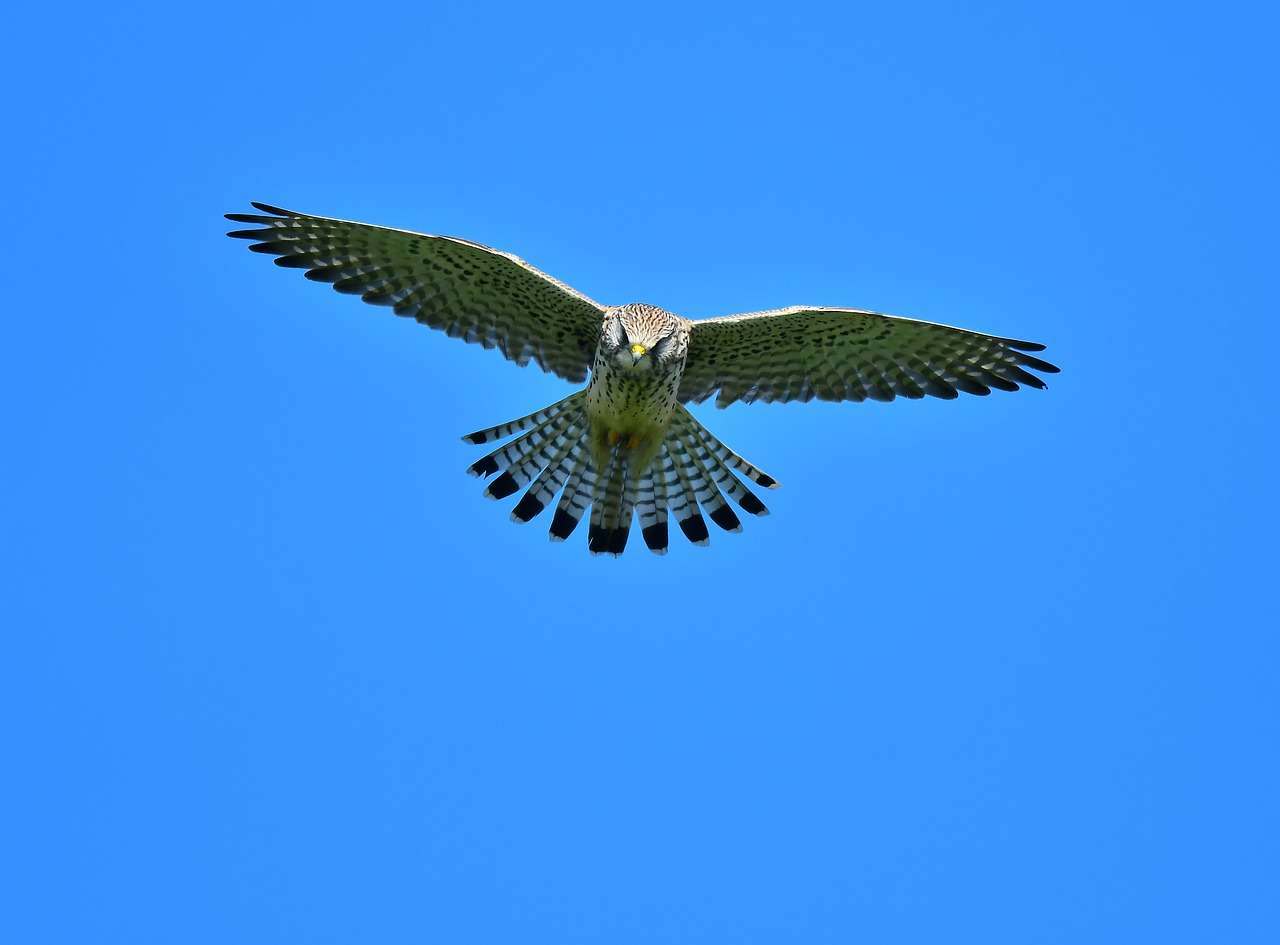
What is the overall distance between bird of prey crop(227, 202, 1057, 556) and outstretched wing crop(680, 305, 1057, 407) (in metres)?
0.01

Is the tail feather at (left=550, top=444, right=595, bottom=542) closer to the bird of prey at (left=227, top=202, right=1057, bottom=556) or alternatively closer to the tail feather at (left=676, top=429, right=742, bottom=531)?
the bird of prey at (left=227, top=202, right=1057, bottom=556)

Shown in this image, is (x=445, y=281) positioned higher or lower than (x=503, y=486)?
higher

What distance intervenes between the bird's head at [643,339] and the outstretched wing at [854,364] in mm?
598

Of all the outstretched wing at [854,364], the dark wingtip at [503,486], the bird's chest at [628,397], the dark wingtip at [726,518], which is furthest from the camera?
the dark wingtip at [726,518]

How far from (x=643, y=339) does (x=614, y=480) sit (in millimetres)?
1509

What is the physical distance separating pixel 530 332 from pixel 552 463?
94 cm

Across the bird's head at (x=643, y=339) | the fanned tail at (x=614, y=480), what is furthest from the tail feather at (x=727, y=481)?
the bird's head at (x=643, y=339)

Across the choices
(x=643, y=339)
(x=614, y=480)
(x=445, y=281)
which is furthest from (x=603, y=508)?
(x=445, y=281)

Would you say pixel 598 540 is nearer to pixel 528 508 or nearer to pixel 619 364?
pixel 528 508

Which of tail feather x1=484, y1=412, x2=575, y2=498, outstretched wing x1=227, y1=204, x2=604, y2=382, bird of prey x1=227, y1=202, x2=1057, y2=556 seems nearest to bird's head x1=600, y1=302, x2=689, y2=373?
bird of prey x1=227, y1=202, x2=1057, y2=556

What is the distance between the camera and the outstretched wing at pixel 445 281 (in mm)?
12039

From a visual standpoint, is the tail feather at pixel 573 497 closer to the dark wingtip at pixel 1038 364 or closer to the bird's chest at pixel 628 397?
the bird's chest at pixel 628 397

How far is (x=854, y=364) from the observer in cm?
1286

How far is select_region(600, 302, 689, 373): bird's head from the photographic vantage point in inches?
458
